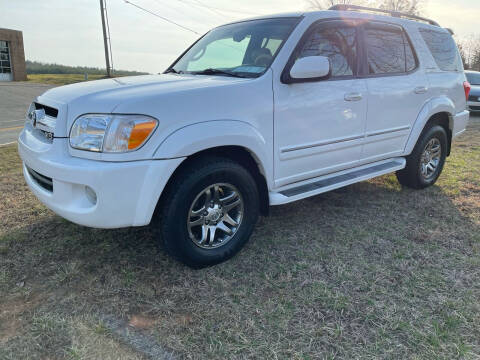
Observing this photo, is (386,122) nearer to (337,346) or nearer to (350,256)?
(350,256)

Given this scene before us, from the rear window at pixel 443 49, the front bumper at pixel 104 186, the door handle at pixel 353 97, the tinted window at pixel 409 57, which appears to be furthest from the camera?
the rear window at pixel 443 49

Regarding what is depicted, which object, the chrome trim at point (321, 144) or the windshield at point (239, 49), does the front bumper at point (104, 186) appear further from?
the windshield at point (239, 49)

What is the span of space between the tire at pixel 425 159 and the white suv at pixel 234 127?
0.20 m

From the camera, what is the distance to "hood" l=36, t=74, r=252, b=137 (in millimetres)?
2486

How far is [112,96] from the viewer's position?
8.47ft

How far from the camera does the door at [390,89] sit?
3842mm

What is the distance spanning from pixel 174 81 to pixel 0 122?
28.3ft

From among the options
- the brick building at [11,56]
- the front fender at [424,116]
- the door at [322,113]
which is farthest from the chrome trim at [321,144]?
the brick building at [11,56]

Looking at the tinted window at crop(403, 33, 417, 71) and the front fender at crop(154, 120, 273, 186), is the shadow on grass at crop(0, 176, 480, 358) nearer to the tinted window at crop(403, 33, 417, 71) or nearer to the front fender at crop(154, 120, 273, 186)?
the front fender at crop(154, 120, 273, 186)

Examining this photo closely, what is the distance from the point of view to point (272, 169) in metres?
3.15

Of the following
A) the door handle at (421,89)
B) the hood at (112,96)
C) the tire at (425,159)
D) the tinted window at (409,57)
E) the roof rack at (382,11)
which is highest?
the roof rack at (382,11)

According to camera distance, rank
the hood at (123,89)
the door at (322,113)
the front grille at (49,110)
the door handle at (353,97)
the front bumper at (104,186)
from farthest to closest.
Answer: the door handle at (353,97), the door at (322,113), the front grille at (49,110), the hood at (123,89), the front bumper at (104,186)

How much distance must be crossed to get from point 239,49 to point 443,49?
2.80m

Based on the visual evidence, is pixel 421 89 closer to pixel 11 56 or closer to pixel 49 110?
pixel 49 110
